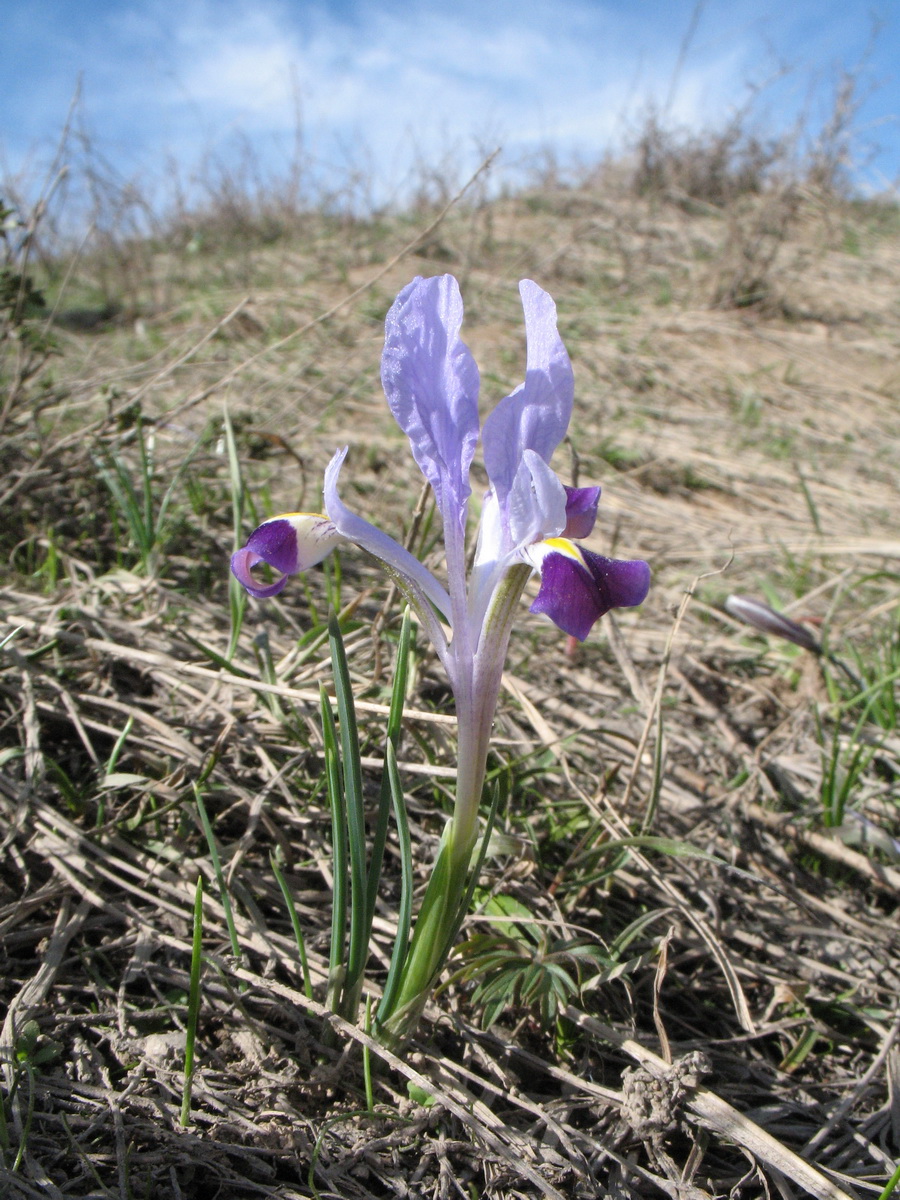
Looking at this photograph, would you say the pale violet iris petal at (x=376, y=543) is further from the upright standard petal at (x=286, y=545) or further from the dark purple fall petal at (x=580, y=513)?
the dark purple fall petal at (x=580, y=513)

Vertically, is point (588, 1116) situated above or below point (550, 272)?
below

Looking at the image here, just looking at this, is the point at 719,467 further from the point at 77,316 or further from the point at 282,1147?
the point at 77,316

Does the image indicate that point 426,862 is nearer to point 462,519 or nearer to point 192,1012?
point 192,1012

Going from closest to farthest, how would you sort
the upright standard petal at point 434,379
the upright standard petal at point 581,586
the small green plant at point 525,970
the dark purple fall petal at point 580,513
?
1. the upright standard petal at point 581,586
2. the upright standard petal at point 434,379
3. the dark purple fall petal at point 580,513
4. the small green plant at point 525,970

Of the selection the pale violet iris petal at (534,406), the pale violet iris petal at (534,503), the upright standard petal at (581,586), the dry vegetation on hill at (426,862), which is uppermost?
the pale violet iris petal at (534,406)

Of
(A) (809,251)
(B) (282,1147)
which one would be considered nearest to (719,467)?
(B) (282,1147)

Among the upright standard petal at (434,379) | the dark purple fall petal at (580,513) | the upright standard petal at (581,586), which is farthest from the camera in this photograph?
the dark purple fall petal at (580,513)

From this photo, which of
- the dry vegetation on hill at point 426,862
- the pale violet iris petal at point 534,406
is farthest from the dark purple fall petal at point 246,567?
the dry vegetation on hill at point 426,862
